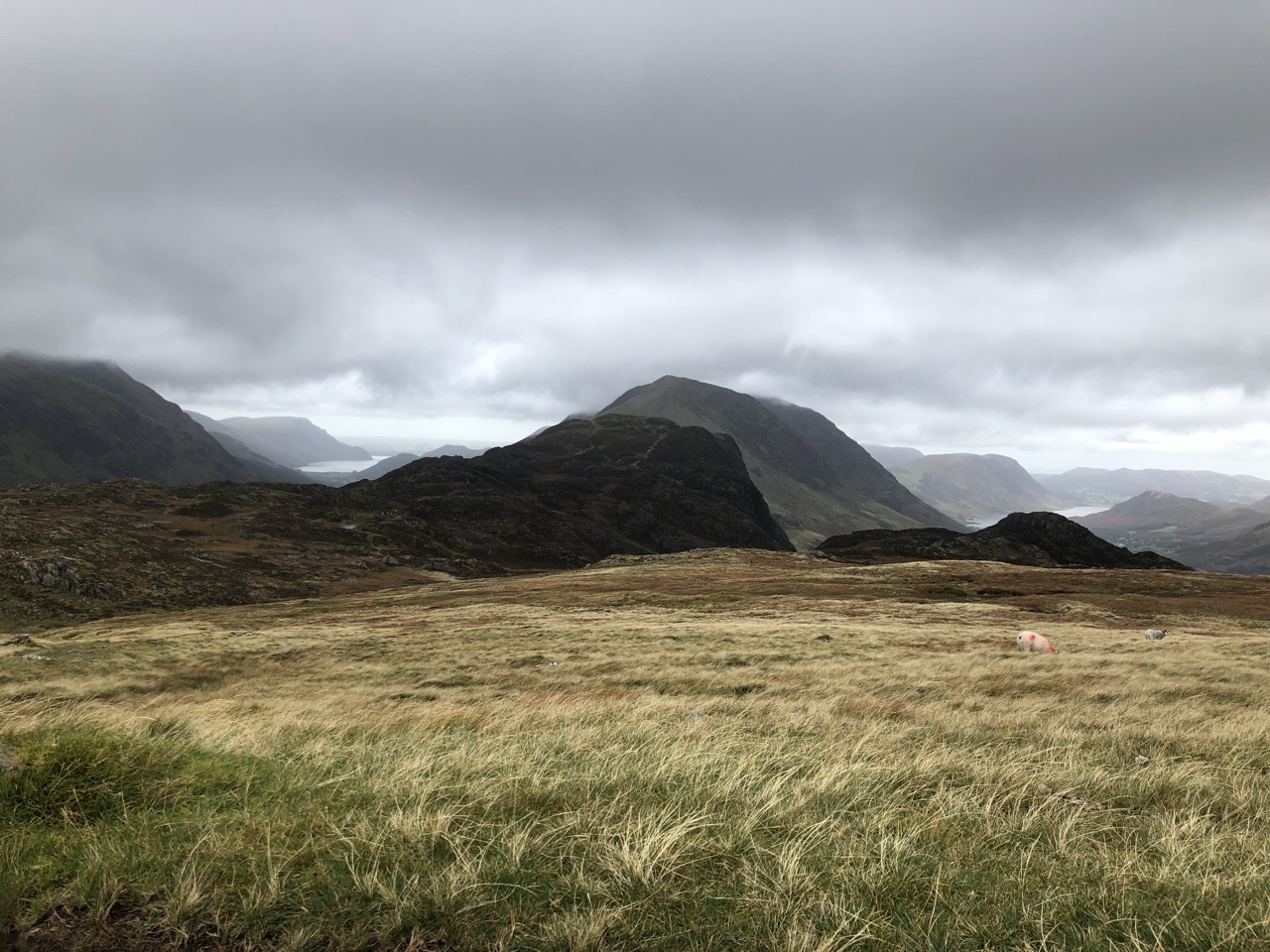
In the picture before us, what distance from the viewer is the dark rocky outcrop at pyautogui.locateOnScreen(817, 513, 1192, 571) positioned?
13102cm

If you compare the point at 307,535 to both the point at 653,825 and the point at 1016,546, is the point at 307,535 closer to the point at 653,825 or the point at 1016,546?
the point at 653,825

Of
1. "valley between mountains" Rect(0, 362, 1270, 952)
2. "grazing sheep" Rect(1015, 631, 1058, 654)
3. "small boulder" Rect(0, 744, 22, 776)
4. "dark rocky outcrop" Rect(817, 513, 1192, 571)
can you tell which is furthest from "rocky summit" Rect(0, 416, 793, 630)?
"grazing sheep" Rect(1015, 631, 1058, 654)

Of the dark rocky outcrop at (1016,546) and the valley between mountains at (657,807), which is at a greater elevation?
the valley between mountains at (657,807)

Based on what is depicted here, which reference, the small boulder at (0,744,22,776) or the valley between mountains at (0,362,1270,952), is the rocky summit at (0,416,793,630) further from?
the small boulder at (0,744,22,776)

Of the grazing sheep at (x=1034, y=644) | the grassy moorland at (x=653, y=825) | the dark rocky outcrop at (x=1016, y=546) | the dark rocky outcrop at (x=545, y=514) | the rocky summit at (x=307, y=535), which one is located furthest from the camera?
the dark rocky outcrop at (x=545, y=514)

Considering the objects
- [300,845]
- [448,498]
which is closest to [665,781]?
[300,845]

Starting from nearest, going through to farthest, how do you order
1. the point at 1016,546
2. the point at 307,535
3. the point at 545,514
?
1. the point at 307,535
2. the point at 1016,546
3. the point at 545,514

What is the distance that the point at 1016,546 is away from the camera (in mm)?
141375

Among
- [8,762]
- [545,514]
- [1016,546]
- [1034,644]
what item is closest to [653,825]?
[8,762]

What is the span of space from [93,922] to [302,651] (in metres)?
27.6

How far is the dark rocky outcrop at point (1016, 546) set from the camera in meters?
131

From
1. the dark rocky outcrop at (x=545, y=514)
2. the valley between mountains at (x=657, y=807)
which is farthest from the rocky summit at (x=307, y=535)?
the valley between mountains at (x=657, y=807)

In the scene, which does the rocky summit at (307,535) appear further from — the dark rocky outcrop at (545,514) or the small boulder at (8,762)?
the small boulder at (8,762)

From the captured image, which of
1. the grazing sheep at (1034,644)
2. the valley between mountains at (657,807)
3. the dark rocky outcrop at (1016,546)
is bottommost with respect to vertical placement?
the dark rocky outcrop at (1016,546)
